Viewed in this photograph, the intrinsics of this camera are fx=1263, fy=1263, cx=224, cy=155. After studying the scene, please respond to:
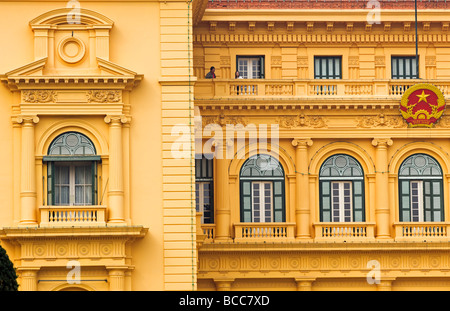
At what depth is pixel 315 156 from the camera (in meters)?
44.0

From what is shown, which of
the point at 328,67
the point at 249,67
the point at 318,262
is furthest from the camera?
the point at 328,67

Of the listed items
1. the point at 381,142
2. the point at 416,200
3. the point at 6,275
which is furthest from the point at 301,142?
the point at 6,275

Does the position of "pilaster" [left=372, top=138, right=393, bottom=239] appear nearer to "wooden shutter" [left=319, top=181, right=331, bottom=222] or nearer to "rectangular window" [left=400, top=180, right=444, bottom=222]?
"rectangular window" [left=400, top=180, right=444, bottom=222]

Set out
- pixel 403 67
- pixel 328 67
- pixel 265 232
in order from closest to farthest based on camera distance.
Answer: pixel 265 232
pixel 328 67
pixel 403 67

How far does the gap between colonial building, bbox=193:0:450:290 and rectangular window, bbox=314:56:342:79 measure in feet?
1.05

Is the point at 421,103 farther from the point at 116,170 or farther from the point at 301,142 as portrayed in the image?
the point at 116,170

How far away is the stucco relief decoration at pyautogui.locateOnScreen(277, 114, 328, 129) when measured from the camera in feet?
144

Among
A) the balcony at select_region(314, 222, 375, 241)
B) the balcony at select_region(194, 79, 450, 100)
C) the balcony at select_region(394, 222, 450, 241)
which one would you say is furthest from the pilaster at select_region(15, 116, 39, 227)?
the balcony at select_region(394, 222, 450, 241)

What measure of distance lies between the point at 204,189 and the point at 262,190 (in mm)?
2024

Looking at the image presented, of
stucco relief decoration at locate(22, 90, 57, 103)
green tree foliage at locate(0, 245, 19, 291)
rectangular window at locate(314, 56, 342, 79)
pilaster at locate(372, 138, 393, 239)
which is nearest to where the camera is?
green tree foliage at locate(0, 245, 19, 291)

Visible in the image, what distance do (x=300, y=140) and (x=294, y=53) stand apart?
11.3 feet

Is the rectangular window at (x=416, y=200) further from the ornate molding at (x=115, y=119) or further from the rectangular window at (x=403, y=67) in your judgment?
the ornate molding at (x=115, y=119)

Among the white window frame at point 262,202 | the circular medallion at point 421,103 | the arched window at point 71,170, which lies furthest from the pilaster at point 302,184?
the arched window at point 71,170
